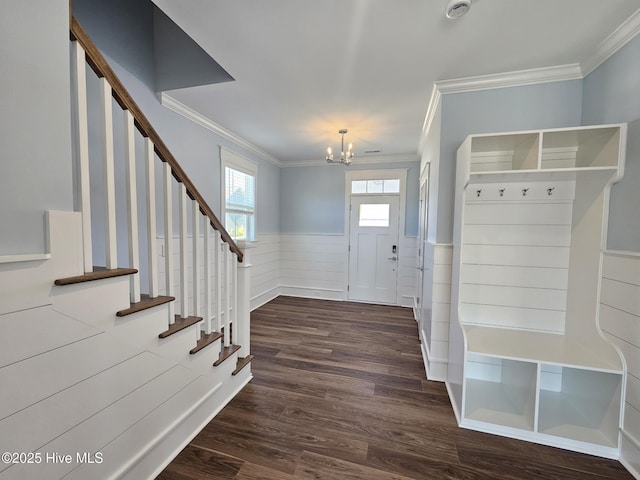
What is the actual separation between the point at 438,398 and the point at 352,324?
1627mm

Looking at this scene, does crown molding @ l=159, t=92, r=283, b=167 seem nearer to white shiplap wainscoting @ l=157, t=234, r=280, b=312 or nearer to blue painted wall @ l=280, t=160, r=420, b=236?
blue painted wall @ l=280, t=160, r=420, b=236

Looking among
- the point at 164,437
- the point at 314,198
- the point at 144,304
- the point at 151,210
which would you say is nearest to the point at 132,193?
the point at 151,210

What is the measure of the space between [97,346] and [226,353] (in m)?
1.01

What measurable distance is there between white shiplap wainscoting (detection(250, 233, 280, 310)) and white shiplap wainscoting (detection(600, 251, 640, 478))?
3.71 metres

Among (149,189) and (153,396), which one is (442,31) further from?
(153,396)

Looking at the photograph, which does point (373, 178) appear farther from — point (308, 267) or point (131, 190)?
point (131, 190)

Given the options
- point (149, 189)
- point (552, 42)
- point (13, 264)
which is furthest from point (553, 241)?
point (13, 264)

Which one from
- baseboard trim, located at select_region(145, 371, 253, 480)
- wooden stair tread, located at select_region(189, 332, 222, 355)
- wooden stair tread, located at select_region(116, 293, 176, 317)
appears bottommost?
baseboard trim, located at select_region(145, 371, 253, 480)

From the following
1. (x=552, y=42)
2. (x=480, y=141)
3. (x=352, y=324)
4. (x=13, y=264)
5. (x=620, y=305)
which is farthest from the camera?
(x=352, y=324)

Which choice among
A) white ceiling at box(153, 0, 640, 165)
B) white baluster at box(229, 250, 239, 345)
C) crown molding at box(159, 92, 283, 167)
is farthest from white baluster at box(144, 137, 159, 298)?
crown molding at box(159, 92, 283, 167)

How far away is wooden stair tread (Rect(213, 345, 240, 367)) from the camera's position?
185 cm

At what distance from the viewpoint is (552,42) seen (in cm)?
167

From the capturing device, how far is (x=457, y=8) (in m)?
1.39

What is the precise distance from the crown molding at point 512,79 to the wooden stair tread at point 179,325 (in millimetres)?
2583
